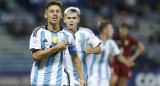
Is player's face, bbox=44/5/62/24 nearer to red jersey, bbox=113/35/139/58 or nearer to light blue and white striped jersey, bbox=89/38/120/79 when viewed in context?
light blue and white striped jersey, bbox=89/38/120/79

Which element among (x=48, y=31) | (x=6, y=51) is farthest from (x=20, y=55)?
(x=48, y=31)

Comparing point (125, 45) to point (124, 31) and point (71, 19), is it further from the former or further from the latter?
point (71, 19)

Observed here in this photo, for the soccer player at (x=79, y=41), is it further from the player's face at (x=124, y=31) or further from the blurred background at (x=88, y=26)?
the blurred background at (x=88, y=26)

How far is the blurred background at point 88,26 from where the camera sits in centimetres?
1483

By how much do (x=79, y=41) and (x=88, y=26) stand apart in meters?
11.6

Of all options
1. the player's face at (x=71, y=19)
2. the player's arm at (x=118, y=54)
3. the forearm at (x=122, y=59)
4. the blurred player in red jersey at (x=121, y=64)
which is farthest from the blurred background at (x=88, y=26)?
the player's face at (x=71, y=19)

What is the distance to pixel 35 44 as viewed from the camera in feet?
18.9

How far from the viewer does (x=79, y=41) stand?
764 centimetres

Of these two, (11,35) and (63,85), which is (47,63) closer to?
(63,85)

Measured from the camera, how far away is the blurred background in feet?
48.7

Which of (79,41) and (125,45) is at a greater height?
(79,41)

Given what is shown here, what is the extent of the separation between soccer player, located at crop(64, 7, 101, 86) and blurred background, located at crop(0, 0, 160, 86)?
6.46m

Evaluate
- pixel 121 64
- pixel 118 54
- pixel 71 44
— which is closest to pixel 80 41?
pixel 71 44

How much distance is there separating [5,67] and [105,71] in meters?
7.36
